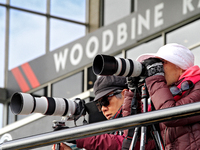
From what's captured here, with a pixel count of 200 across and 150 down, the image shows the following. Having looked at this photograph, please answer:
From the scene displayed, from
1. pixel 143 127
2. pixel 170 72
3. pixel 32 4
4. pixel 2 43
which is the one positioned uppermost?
pixel 32 4

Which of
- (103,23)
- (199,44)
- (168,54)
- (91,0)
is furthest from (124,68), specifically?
(91,0)

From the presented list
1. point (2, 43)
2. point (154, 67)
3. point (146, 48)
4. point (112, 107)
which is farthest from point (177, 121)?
point (2, 43)

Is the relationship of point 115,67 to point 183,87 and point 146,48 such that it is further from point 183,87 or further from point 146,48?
point 146,48

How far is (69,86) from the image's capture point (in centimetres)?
952

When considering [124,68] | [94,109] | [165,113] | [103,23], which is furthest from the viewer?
[103,23]

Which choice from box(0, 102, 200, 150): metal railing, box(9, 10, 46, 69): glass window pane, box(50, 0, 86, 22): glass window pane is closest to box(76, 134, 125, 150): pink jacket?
box(0, 102, 200, 150): metal railing

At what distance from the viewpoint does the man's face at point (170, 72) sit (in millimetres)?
2352

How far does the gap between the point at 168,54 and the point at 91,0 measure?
33.4 feet

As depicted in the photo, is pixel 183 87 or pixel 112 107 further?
pixel 112 107

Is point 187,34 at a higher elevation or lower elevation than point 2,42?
lower

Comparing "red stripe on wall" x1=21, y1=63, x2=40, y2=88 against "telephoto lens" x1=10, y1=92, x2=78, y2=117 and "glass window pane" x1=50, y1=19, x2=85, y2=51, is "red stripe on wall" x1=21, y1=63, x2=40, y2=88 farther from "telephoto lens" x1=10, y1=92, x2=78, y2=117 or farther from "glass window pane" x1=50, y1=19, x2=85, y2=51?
"telephoto lens" x1=10, y1=92, x2=78, y2=117

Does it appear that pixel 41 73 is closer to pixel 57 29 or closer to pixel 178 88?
pixel 57 29

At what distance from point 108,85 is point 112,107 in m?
0.14

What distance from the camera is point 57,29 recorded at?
40.1 ft
